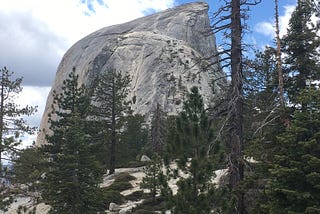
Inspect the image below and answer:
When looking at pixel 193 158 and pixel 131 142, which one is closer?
pixel 193 158

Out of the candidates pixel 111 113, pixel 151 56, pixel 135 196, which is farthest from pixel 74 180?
pixel 151 56

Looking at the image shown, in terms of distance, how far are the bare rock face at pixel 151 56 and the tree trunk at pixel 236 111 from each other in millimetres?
55328

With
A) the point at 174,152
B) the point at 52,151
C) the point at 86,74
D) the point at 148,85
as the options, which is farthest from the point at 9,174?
the point at 86,74

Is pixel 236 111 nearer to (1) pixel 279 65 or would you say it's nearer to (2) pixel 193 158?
(2) pixel 193 158

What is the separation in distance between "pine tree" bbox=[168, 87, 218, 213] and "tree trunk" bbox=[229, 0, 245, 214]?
2.11 ft

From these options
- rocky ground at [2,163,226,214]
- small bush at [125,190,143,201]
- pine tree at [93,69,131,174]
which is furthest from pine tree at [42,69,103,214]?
pine tree at [93,69,131,174]

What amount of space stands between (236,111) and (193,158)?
1900 mm

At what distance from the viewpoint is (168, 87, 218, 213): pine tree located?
1098cm

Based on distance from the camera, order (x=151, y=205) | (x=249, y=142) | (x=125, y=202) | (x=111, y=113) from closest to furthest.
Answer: (x=249, y=142)
(x=151, y=205)
(x=125, y=202)
(x=111, y=113)

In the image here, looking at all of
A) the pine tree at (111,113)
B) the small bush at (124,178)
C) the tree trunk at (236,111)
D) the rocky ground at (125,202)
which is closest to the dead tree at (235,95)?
the tree trunk at (236,111)

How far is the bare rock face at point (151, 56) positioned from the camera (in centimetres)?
7444

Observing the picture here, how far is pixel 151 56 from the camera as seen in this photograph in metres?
83.4

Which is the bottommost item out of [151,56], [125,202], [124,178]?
[125,202]

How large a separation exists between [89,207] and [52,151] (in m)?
14.4
